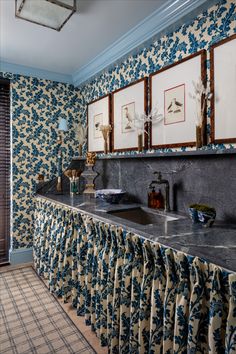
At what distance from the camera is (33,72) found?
10.8ft

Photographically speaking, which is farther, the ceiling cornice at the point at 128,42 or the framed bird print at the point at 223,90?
the ceiling cornice at the point at 128,42

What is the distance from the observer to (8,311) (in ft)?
7.34

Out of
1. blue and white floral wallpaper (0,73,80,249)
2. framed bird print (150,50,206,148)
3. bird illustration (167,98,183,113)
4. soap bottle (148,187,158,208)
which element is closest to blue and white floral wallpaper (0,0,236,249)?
blue and white floral wallpaper (0,73,80,249)

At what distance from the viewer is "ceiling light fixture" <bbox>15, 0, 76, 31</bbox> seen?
1830 mm

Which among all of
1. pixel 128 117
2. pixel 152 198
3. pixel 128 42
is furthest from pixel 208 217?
pixel 128 42

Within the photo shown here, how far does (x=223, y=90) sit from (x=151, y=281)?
1.33 m

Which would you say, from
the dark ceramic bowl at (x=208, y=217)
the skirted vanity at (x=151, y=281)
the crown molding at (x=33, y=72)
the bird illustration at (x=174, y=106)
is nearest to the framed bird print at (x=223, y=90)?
the bird illustration at (x=174, y=106)

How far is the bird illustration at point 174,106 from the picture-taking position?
6.81 ft

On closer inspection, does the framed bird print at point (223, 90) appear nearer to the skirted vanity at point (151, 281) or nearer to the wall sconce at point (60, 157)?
the skirted vanity at point (151, 281)

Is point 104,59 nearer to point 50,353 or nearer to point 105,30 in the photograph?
point 105,30

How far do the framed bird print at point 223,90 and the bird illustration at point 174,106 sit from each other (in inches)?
12.8

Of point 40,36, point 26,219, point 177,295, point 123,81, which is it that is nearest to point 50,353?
point 177,295

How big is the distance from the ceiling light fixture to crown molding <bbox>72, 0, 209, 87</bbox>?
2.16 ft

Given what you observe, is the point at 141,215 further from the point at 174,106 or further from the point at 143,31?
the point at 143,31
